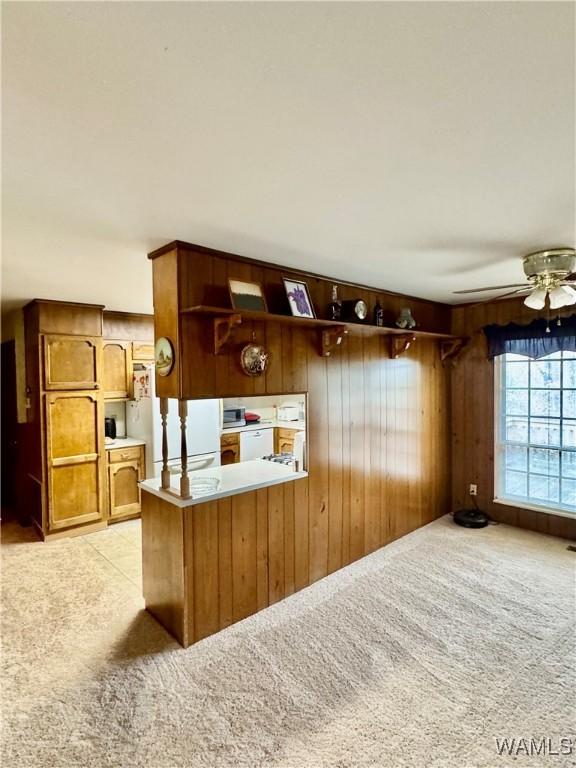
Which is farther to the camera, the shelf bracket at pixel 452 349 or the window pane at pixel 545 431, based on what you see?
the shelf bracket at pixel 452 349

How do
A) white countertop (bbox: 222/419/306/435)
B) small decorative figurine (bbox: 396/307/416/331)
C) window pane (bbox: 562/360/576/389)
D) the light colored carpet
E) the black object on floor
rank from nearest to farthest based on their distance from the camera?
the light colored carpet, small decorative figurine (bbox: 396/307/416/331), window pane (bbox: 562/360/576/389), the black object on floor, white countertop (bbox: 222/419/306/435)

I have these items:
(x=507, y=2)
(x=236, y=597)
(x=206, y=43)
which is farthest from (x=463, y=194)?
(x=236, y=597)

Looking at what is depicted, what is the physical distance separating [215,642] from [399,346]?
2764 millimetres

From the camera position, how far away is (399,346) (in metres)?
3.79

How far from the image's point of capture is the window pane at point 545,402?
4.00 meters

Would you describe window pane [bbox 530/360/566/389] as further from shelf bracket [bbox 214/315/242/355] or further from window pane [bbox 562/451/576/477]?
shelf bracket [bbox 214/315/242/355]

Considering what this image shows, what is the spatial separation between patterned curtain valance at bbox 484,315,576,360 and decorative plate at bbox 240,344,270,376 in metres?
2.62

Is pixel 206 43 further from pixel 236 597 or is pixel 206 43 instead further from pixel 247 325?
pixel 236 597

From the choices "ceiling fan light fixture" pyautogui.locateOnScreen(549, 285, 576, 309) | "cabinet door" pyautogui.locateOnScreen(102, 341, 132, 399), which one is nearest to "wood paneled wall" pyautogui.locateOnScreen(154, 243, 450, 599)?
"ceiling fan light fixture" pyautogui.locateOnScreen(549, 285, 576, 309)

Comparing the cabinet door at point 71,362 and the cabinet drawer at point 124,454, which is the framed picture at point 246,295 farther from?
the cabinet drawer at point 124,454

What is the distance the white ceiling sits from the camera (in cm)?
89

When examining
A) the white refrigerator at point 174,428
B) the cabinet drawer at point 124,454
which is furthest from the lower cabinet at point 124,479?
the white refrigerator at point 174,428

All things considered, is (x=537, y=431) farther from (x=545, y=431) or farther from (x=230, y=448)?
(x=230, y=448)

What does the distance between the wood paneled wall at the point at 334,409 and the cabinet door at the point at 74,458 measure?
2.18 meters
